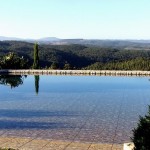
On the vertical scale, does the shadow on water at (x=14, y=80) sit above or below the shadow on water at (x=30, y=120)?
below

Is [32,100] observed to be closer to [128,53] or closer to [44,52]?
[44,52]

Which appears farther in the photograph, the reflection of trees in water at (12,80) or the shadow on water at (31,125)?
the reflection of trees in water at (12,80)

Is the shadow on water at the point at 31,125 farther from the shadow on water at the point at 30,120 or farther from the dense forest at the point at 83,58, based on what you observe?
the dense forest at the point at 83,58

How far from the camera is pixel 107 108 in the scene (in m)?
18.6

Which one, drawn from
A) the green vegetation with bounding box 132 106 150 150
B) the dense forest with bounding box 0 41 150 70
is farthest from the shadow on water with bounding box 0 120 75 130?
the dense forest with bounding box 0 41 150 70

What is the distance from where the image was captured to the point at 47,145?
10.8 m

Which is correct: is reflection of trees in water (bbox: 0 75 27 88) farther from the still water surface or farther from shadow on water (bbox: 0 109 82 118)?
shadow on water (bbox: 0 109 82 118)

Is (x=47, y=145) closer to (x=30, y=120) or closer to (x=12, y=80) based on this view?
(x=30, y=120)

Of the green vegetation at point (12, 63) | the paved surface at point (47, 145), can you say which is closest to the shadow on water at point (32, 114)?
the paved surface at point (47, 145)

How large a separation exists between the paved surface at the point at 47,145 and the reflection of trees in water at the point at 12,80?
1789 cm

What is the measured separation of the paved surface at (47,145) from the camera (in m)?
10.5

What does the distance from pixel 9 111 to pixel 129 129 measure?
6595mm

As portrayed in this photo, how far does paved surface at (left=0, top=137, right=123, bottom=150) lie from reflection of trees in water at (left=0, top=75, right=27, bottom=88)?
17885mm

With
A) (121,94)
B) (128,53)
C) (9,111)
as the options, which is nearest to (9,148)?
(9,111)
